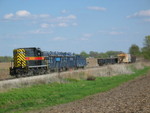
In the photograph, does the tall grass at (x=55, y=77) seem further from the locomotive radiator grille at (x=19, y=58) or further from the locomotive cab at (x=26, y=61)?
the locomotive radiator grille at (x=19, y=58)

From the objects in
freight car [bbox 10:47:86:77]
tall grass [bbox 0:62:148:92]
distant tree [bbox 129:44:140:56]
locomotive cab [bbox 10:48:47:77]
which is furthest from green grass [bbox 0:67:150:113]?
distant tree [bbox 129:44:140:56]

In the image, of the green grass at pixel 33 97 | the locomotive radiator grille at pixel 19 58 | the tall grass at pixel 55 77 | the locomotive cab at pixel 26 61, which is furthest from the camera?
the locomotive radiator grille at pixel 19 58

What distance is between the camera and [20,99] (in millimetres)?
23516

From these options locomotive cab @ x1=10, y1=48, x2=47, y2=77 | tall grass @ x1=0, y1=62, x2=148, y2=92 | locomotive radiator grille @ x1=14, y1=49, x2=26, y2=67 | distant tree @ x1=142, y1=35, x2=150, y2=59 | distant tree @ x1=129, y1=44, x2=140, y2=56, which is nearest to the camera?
tall grass @ x1=0, y1=62, x2=148, y2=92

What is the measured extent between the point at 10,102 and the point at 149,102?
35.1 ft

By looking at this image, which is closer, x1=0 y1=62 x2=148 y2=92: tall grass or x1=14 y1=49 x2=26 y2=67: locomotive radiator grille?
x1=0 y1=62 x2=148 y2=92: tall grass

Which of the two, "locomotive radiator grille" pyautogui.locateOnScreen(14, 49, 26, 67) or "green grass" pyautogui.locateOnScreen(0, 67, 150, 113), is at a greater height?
"locomotive radiator grille" pyautogui.locateOnScreen(14, 49, 26, 67)

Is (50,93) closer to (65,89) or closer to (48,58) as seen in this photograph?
(65,89)

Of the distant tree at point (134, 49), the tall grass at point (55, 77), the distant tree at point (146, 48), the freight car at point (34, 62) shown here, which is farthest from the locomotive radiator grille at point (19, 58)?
the distant tree at point (134, 49)

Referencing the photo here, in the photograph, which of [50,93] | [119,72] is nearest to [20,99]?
[50,93]

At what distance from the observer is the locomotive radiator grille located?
35250 mm

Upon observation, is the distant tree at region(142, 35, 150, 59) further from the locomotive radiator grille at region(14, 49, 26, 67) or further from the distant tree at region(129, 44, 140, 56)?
the locomotive radiator grille at region(14, 49, 26, 67)

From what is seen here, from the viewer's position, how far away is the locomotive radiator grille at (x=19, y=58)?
116 ft

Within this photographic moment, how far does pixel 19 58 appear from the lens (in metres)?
A: 35.4
